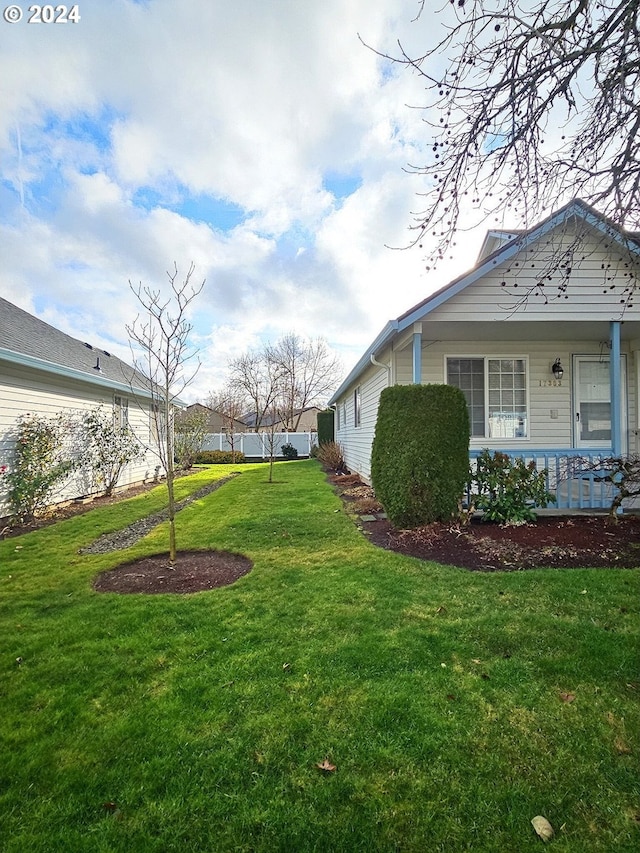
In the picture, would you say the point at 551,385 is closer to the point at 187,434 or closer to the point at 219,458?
the point at 187,434

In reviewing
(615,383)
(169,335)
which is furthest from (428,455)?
(169,335)

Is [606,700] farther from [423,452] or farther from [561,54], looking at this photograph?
[561,54]

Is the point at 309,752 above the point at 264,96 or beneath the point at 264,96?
beneath

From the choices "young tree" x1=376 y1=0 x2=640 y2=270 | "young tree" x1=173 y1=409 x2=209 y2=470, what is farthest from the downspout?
"young tree" x1=173 y1=409 x2=209 y2=470

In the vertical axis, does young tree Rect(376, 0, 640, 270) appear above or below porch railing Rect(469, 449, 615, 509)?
above

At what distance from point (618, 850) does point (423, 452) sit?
460 centimetres

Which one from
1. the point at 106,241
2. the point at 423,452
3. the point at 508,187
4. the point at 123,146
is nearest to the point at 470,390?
the point at 423,452

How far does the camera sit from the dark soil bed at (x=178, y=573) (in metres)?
4.26

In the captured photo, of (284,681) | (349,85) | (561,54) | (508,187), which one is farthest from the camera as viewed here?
(349,85)

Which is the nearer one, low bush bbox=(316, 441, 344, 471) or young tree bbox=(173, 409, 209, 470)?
young tree bbox=(173, 409, 209, 470)

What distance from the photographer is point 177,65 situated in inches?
229

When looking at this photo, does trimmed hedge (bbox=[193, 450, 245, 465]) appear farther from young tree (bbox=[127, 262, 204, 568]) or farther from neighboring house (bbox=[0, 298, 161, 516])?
young tree (bbox=[127, 262, 204, 568])

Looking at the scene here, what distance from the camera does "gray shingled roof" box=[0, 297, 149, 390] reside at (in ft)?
25.6

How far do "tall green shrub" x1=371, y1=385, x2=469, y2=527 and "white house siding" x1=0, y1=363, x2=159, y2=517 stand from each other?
265 inches
